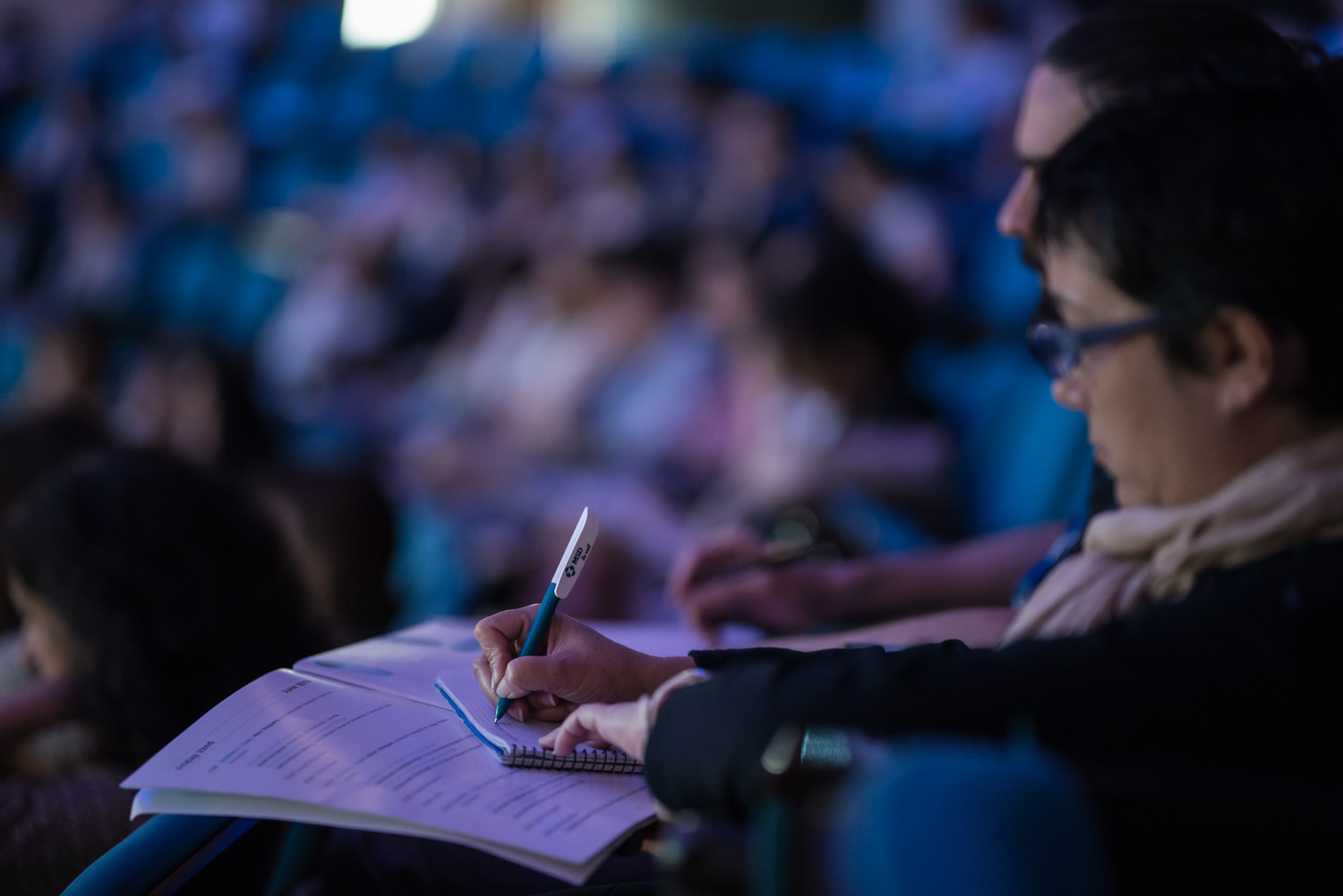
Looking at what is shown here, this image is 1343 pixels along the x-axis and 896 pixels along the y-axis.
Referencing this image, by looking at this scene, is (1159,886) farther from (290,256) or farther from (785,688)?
(290,256)

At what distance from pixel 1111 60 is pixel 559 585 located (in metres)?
0.84

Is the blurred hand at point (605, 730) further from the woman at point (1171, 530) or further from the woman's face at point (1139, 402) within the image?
the woman's face at point (1139, 402)

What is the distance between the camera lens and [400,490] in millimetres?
3307

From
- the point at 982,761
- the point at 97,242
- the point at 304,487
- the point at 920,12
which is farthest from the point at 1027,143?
the point at 97,242

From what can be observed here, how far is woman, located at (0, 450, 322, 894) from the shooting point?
51.0 inches

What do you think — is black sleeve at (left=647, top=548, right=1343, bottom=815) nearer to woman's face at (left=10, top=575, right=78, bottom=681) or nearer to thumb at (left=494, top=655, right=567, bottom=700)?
thumb at (left=494, top=655, right=567, bottom=700)

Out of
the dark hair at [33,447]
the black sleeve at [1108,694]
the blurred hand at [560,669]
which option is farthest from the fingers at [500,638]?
the dark hair at [33,447]

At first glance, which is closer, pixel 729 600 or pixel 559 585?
pixel 559 585

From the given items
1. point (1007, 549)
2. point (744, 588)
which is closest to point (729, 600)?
point (744, 588)

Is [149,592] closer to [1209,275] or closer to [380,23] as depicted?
[1209,275]

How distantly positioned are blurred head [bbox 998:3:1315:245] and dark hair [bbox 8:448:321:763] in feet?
3.41

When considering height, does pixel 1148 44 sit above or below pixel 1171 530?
above

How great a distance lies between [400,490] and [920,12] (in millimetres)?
4643

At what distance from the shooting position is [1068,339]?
0.80m
